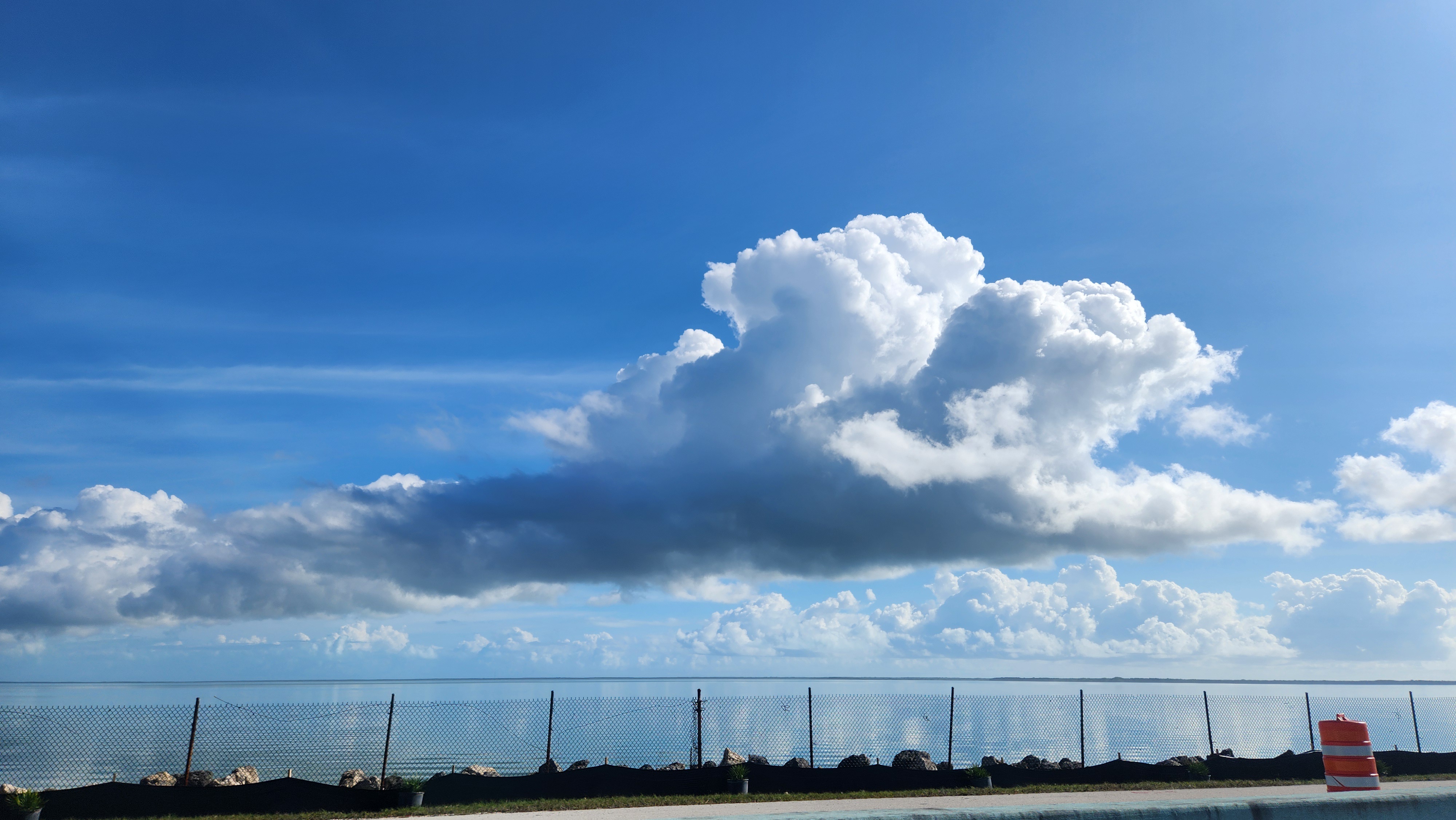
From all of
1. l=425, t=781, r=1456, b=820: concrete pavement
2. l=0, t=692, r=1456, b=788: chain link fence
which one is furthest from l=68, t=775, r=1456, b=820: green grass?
l=425, t=781, r=1456, b=820: concrete pavement

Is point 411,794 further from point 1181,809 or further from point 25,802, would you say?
point 1181,809

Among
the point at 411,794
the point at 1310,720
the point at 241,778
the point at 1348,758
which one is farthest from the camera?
the point at 1310,720

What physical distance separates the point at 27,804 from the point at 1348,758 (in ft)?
58.7

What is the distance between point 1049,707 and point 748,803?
166814 mm

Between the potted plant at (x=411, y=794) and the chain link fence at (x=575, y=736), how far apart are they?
4.89ft

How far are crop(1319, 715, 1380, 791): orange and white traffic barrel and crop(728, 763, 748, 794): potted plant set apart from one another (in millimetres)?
11641

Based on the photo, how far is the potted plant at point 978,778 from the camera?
61.7 ft

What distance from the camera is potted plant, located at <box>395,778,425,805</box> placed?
49.9 ft

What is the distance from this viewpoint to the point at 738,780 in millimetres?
17547

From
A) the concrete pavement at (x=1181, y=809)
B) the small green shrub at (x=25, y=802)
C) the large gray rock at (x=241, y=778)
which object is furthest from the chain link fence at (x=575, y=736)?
the concrete pavement at (x=1181, y=809)

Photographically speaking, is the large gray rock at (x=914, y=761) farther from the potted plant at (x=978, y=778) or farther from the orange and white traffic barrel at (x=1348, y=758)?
the orange and white traffic barrel at (x=1348, y=758)

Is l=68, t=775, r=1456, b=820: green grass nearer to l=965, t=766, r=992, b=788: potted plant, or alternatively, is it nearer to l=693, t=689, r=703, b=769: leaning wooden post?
l=965, t=766, r=992, b=788: potted plant

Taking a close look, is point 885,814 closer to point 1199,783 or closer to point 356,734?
point 1199,783

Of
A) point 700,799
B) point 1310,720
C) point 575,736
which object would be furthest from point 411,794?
point 575,736
